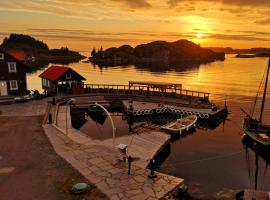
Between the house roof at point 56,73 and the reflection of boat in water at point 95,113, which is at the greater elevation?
the house roof at point 56,73

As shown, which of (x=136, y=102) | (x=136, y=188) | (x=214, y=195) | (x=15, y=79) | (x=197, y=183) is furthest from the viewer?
(x=136, y=102)

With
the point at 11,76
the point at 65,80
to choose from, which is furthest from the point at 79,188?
the point at 65,80

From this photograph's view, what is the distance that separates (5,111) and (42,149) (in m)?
18.3

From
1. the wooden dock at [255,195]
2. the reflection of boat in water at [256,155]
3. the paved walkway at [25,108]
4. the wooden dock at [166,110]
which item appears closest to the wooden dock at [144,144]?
the reflection of boat in water at [256,155]

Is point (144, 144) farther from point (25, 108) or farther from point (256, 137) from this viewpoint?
point (25, 108)

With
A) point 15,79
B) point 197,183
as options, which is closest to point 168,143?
point 197,183

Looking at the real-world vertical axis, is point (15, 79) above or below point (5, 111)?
above

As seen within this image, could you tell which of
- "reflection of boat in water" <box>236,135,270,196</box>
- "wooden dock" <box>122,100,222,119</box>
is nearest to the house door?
"wooden dock" <box>122,100,222,119</box>

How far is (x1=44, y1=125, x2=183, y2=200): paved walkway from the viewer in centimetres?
1549

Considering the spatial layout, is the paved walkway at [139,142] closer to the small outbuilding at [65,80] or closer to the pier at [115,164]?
the pier at [115,164]

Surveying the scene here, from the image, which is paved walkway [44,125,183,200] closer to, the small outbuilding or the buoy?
the buoy

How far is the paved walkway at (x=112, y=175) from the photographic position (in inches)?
610

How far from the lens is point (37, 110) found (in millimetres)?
37875

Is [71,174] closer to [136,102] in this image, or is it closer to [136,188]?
[136,188]
